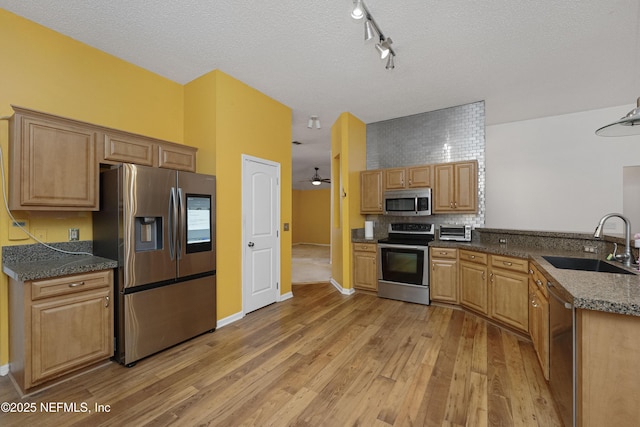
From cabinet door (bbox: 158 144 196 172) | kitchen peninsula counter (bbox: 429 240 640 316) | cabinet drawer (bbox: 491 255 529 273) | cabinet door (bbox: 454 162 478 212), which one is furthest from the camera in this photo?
cabinet door (bbox: 454 162 478 212)

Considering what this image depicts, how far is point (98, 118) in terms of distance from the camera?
2775 mm

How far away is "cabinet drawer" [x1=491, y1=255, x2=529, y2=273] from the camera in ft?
9.07

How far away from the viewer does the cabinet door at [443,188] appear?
4.07 meters

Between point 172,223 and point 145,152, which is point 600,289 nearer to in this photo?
point 172,223

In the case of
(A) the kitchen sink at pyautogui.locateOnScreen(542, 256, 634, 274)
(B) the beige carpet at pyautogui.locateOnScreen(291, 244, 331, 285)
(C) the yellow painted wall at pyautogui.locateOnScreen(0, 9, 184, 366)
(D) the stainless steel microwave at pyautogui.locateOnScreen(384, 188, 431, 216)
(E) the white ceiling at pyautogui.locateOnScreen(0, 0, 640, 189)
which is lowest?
Answer: (B) the beige carpet at pyautogui.locateOnScreen(291, 244, 331, 285)

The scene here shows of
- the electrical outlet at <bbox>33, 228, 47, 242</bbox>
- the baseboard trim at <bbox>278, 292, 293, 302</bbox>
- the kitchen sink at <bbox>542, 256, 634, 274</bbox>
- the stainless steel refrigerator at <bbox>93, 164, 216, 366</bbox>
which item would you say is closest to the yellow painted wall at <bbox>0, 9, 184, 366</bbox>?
the electrical outlet at <bbox>33, 228, 47, 242</bbox>

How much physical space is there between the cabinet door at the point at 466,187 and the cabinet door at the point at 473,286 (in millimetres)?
885

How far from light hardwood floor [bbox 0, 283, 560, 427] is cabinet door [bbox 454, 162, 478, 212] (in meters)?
1.70

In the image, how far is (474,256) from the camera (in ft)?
11.3

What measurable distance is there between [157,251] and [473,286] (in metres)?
3.78

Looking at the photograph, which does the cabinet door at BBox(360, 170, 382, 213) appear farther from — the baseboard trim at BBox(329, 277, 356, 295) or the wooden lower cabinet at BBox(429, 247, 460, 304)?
the baseboard trim at BBox(329, 277, 356, 295)

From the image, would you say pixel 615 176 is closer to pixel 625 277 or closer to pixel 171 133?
pixel 625 277

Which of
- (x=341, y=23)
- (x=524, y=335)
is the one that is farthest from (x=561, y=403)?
(x=341, y=23)

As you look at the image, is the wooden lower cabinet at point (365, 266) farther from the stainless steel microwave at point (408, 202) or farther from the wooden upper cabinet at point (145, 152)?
the wooden upper cabinet at point (145, 152)
